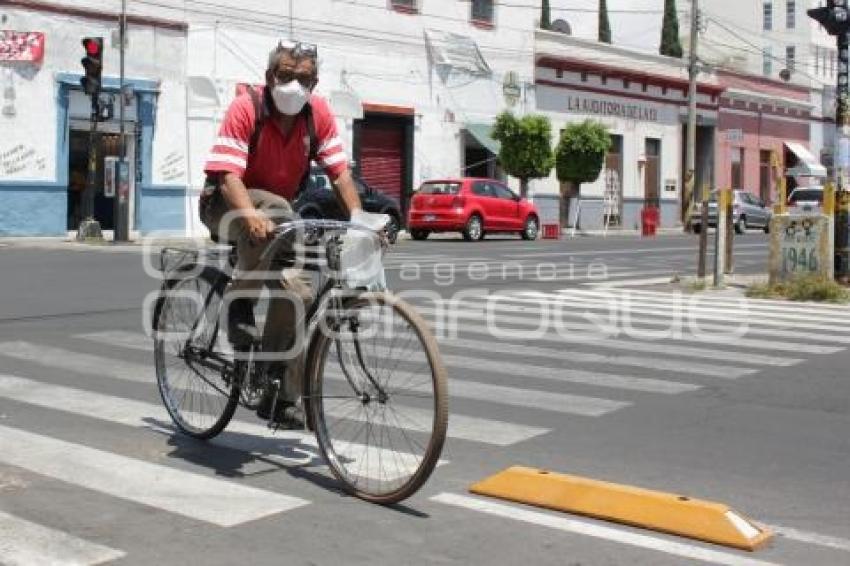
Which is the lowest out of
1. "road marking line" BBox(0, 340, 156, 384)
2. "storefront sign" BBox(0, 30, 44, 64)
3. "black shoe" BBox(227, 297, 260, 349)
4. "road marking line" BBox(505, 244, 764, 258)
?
"road marking line" BBox(0, 340, 156, 384)

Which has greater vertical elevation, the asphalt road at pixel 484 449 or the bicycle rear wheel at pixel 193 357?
the bicycle rear wheel at pixel 193 357

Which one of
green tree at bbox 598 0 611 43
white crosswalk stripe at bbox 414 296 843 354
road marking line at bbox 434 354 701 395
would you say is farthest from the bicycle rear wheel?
green tree at bbox 598 0 611 43

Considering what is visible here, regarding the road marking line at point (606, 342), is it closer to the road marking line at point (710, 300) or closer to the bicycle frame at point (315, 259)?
the road marking line at point (710, 300)

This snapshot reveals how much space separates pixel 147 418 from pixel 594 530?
298 cm

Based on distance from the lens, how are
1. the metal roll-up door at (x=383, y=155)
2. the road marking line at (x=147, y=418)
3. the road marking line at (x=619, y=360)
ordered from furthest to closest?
1. the metal roll-up door at (x=383, y=155)
2. the road marking line at (x=619, y=360)
3. the road marking line at (x=147, y=418)

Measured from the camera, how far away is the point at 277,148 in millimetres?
5262

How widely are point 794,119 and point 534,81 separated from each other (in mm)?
20951

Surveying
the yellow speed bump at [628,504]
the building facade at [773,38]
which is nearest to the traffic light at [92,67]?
the yellow speed bump at [628,504]

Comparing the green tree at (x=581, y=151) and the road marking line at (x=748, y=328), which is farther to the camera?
the green tree at (x=581, y=151)

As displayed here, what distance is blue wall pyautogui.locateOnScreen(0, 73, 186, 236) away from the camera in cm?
2641

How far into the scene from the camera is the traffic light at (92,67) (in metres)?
23.2

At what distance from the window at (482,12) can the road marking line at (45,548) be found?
115 feet

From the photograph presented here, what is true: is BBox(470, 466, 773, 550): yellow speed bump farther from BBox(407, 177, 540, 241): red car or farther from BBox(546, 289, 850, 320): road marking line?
BBox(407, 177, 540, 241): red car

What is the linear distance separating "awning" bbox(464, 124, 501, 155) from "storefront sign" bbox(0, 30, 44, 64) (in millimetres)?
15155
